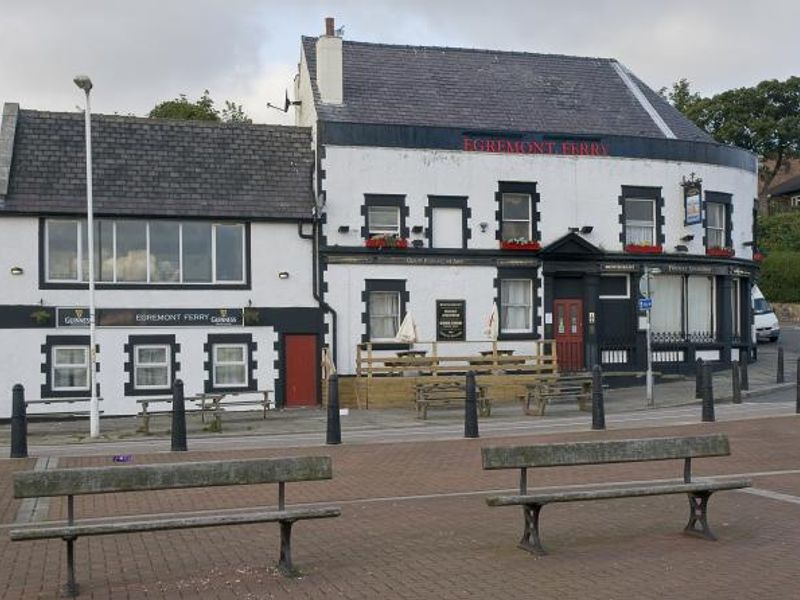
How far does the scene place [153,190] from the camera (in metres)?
25.7

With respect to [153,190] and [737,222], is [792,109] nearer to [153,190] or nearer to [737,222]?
[737,222]

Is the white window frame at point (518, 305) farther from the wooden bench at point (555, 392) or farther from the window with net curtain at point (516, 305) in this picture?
the wooden bench at point (555, 392)

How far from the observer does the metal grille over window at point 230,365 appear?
25719 mm

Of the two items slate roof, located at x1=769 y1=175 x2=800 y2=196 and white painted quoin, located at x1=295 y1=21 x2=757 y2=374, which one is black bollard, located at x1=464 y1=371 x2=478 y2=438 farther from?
slate roof, located at x1=769 y1=175 x2=800 y2=196

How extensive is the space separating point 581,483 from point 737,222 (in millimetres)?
21149

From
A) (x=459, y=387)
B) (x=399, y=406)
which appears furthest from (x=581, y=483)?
(x=399, y=406)

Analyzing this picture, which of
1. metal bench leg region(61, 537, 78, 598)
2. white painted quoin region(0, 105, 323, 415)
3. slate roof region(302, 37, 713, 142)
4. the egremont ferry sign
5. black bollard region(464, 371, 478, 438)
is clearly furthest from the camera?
slate roof region(302, 37, 713, 142)

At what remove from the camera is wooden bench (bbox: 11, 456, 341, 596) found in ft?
24.1

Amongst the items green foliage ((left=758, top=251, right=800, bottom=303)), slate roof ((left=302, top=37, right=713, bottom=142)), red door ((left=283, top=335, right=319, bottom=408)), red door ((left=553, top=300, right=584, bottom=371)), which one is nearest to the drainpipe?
red door ((left=283, top=335, right=319, bottom=408))

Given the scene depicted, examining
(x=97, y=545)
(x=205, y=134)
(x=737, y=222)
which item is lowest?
(x=97, y=545)

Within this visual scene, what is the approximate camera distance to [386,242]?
2655 centimetres

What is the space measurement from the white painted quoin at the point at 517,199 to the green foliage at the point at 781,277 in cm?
2434

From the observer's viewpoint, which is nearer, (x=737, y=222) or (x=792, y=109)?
(x=737, y=222)

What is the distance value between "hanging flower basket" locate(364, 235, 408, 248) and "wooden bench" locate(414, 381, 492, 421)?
191 inches
